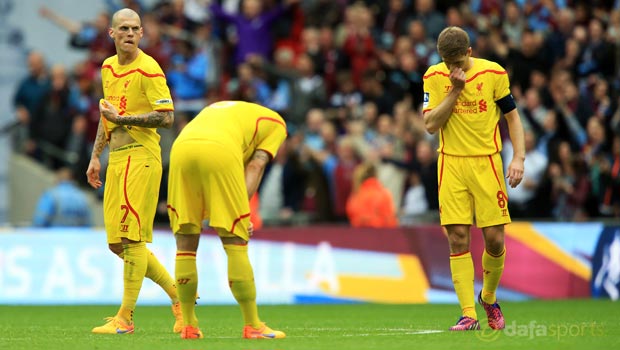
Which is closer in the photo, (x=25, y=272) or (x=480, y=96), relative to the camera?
(x=480, y=96)

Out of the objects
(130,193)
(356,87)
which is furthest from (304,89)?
(130,193)

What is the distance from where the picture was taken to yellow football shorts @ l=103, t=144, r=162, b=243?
10648 millimetres

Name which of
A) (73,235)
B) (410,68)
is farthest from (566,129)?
(73,235)

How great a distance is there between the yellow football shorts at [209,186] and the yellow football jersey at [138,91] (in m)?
1.61

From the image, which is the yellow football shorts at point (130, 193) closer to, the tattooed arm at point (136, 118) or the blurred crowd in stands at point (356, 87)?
the tattooed arm at point (136, 118)

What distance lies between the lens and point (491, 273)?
1072 cm

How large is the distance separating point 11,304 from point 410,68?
25.2 feet

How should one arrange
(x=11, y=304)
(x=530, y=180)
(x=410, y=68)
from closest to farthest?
(x=11, y=304) → (x=530, y=180) → (x=410, y=68)

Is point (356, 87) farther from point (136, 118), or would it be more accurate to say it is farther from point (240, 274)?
point (240, 274)

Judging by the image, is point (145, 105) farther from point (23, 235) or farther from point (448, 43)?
point (23, 235)

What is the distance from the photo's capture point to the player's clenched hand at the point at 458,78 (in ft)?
33.5

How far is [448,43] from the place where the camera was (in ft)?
33.4

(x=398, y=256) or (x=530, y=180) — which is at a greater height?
(x=530, y=180)

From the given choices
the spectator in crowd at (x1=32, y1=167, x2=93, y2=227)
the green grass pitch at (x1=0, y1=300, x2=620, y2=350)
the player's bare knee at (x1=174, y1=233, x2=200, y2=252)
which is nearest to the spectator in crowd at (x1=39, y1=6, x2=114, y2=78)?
the spectator in crowd at (x1=32, y1=167, x2=93, y2=227)
